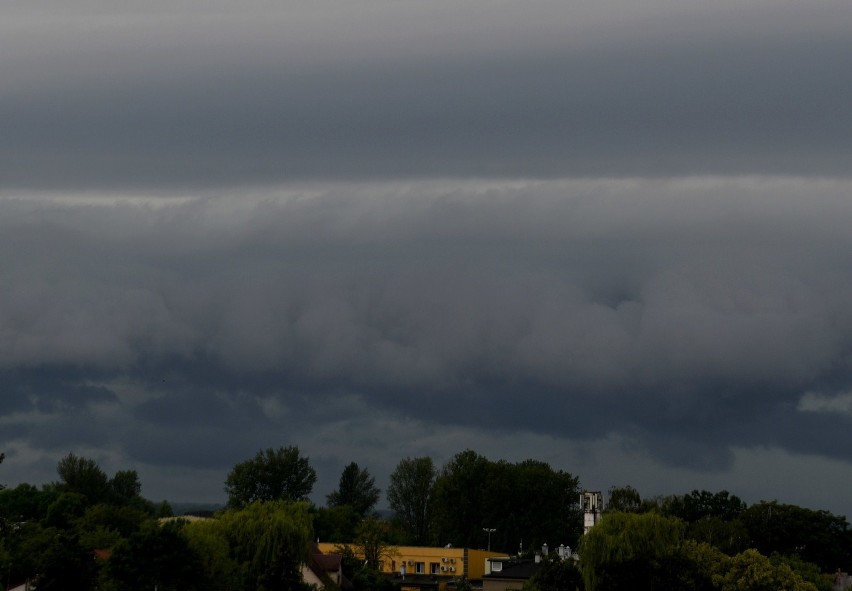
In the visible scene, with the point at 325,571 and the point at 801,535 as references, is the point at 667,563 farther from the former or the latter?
the point at 801,535

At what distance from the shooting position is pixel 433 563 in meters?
158

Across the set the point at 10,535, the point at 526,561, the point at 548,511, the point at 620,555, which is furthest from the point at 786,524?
the point at 10,535

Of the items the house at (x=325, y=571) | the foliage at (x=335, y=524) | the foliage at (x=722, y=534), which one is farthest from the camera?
the foliage at (x=335, y=524)

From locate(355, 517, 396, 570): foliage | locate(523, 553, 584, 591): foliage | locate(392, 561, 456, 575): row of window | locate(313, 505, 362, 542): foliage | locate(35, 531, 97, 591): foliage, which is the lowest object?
locate(35, 531, 97, 591): foliage

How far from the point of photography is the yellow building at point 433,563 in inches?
6073

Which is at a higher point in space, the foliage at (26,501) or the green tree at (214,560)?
the foliage at (26,501)

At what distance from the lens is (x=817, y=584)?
117 meters

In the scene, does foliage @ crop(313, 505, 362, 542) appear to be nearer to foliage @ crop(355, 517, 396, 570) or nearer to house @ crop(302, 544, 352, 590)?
foliage @ crop(355, 517, 396, 570)

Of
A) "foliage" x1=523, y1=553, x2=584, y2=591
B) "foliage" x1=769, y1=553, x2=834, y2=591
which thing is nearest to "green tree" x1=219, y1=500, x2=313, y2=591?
"foliage" x1=523, y1=553, x2=584, y2=591

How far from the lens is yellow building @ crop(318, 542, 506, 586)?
154 m

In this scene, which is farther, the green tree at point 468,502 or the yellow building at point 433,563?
the green tree at point 468,502

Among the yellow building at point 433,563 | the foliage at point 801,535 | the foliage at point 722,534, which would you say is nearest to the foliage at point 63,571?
the yellow building at point 433,563

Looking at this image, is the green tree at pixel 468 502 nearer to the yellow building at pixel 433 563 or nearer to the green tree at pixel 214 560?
the yellow building at pixel 433 563

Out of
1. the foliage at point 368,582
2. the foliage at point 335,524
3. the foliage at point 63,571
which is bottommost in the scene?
the foliage at point 63,571
